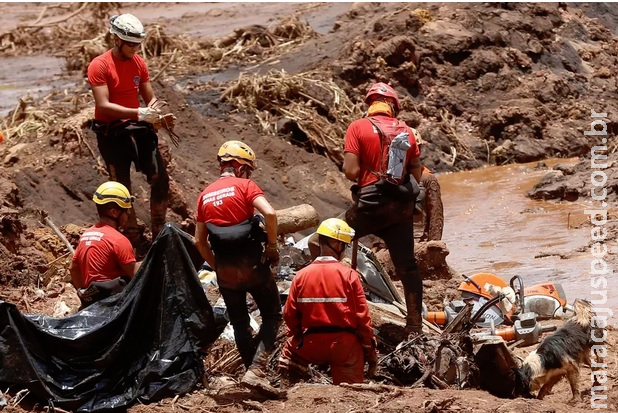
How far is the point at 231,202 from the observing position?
7785 millimetres

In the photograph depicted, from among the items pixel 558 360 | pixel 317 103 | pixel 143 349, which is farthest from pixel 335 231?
pixel 317 103

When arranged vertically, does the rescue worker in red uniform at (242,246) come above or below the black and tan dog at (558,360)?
above

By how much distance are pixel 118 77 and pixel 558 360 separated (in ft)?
14.2

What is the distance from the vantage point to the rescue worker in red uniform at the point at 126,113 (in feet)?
32.0

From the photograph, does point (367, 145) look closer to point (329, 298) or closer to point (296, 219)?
point (329, 298)

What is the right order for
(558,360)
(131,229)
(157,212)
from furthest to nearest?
(131,229) → (157,212) → (558,360)

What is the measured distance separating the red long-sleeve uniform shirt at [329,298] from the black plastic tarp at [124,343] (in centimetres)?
69

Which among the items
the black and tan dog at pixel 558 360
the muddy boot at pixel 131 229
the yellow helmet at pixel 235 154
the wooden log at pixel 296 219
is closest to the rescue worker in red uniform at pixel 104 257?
the yellow helmet at pixel 235 154

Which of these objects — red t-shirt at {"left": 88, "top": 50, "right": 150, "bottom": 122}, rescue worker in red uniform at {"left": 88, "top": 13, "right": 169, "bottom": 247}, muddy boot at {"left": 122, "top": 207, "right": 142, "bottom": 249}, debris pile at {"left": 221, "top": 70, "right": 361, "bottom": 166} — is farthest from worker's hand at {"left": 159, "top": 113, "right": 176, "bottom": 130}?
debris pile at {"left": 221, "top": 70, "right": 361, "bottom": 166}

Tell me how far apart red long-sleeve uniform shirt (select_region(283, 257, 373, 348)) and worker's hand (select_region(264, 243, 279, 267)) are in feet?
0.77

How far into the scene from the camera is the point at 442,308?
11.0 metres

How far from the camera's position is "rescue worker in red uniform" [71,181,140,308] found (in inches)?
314

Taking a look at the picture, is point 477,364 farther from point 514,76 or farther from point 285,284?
point 514,76

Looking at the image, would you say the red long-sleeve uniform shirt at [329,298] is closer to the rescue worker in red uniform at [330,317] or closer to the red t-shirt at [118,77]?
the rescue worker in red uniform at [330,317]
